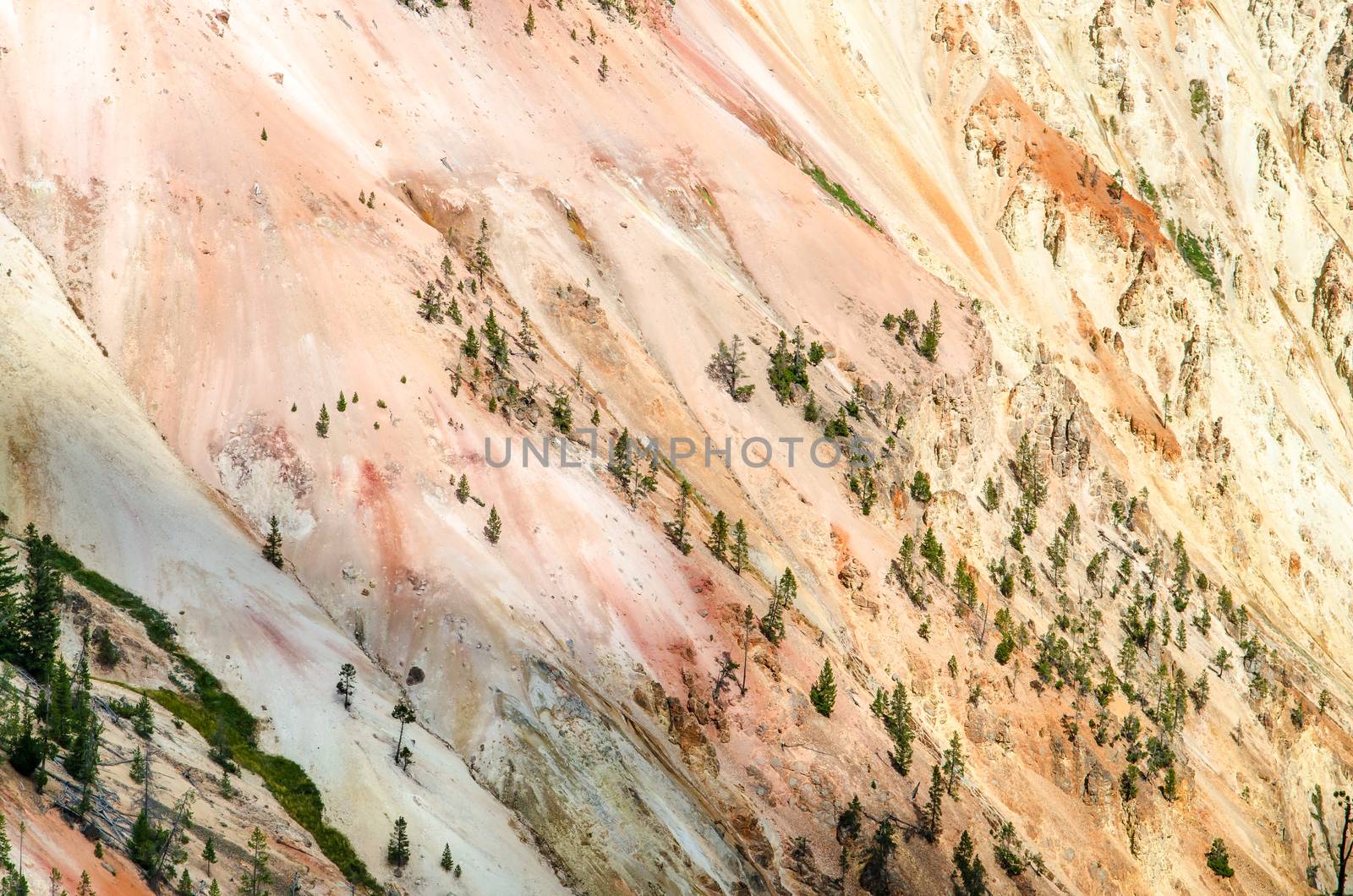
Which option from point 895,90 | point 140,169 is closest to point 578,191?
point 140,169

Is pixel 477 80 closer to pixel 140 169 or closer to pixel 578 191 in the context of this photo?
pixel 578 191

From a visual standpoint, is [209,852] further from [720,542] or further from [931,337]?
[931,337]

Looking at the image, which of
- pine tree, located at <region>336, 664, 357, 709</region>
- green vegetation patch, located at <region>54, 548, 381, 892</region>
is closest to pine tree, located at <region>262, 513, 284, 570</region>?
green vegetation patch, located at <region>54, 548, 381, 892</region>

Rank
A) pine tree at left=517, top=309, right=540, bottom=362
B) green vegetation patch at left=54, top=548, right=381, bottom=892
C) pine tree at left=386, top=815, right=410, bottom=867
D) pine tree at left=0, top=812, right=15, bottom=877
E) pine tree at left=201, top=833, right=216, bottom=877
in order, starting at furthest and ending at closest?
pine tree at left=517, top=309, right=540, bottom=362 < pine tree at left=386, top=815, right=410, bottom=867 < green vegetation patch at left=54, top=548, right=381, bottom=892 < pine tree at left=201, top=833, right=216, bottom=877 < pine tree at left=0, top=812, right=15, bottom=877

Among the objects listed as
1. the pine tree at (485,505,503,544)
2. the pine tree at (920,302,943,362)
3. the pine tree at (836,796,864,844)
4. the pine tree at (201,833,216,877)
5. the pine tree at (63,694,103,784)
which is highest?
the pine tree at (920,302,943,362)

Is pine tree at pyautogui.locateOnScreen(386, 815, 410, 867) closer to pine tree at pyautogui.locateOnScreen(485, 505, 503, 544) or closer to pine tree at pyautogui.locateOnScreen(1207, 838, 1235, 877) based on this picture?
pine tree at pyautogui.locateOnScreen(485, 505, 503, 544)

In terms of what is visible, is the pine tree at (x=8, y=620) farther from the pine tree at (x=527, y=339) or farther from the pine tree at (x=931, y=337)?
the pine tree at (x=931, y=337)
